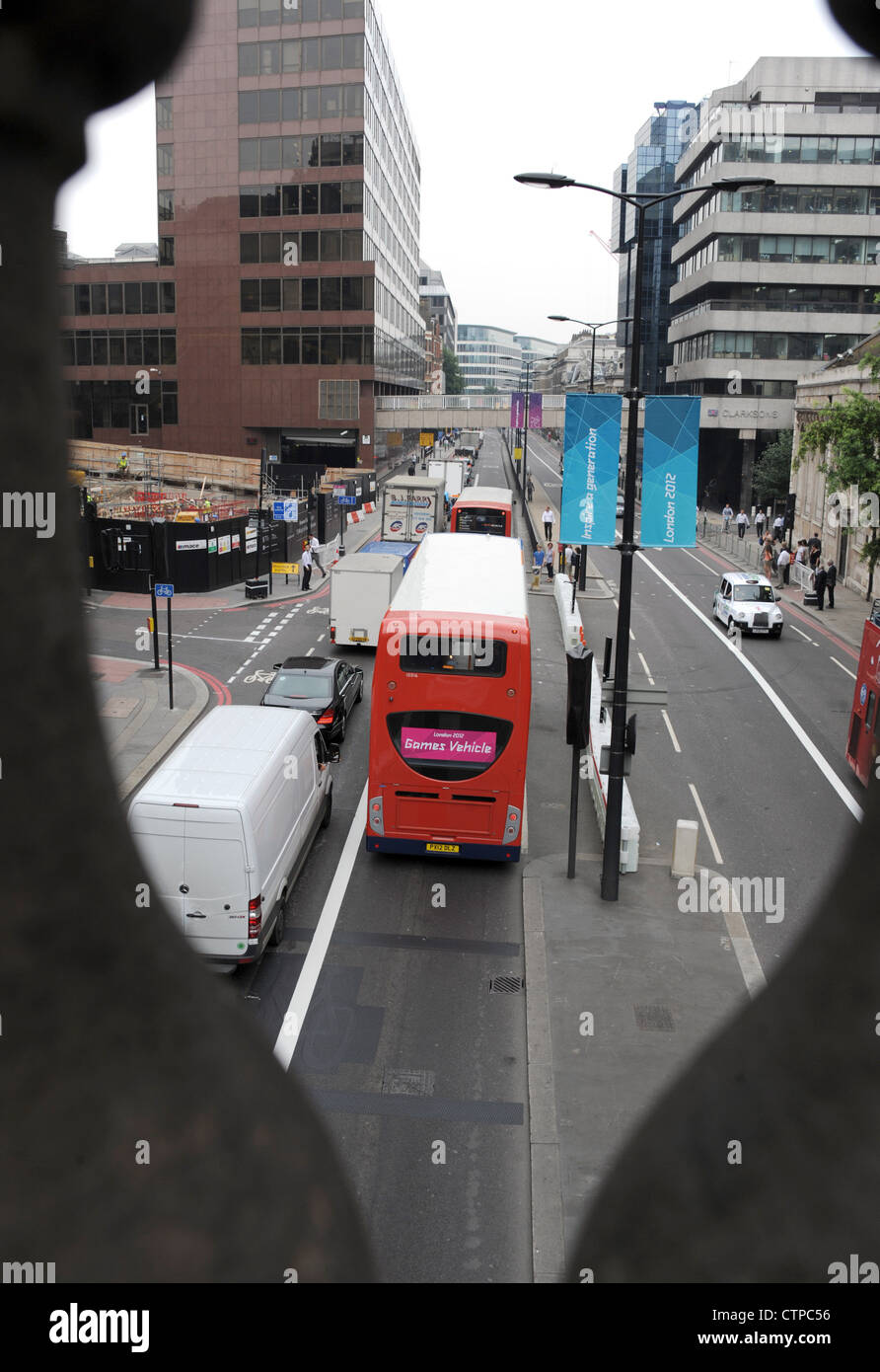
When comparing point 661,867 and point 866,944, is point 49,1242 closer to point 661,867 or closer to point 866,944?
point 866,944

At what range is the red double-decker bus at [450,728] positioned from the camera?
1411 cm

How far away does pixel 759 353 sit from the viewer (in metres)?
62.4

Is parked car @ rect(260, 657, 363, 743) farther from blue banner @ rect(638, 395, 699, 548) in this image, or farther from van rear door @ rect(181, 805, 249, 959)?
blue banner @ rect(638, 395, 699, 548)

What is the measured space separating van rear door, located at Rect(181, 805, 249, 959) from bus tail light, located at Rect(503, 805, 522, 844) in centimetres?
444

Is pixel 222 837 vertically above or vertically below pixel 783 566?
below

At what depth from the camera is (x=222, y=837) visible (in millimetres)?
11133

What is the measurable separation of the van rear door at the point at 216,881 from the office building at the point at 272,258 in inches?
1944

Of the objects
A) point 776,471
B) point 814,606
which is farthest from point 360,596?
point 776,471

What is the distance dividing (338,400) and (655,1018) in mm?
62968

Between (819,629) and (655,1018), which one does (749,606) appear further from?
(655,1018)

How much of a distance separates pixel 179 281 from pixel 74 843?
72.4 m

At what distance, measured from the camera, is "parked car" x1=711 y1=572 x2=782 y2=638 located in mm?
32188

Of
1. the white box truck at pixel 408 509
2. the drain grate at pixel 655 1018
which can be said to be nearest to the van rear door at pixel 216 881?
the drain grate at pixel 655 1018
